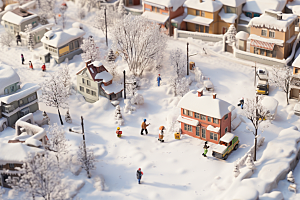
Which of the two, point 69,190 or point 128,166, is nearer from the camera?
point 69,190

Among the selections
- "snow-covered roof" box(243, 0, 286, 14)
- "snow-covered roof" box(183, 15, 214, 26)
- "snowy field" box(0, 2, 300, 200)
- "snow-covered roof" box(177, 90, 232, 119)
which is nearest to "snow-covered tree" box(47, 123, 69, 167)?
"snowy field" box(0, 2, 300, 200)

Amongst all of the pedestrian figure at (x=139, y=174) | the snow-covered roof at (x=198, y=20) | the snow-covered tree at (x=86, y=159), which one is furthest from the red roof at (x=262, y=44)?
the snow-covered tree at (x=86, y=159)

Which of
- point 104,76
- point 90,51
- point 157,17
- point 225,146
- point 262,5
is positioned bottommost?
point 225,146

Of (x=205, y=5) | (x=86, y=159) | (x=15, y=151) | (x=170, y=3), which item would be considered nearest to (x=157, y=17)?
(x=170, y=3)

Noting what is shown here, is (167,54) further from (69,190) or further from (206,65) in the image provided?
(69,190)

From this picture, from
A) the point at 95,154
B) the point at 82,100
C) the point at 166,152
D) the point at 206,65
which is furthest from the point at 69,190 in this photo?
the point at 206,65

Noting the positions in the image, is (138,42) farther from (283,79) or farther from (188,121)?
(283,79)
